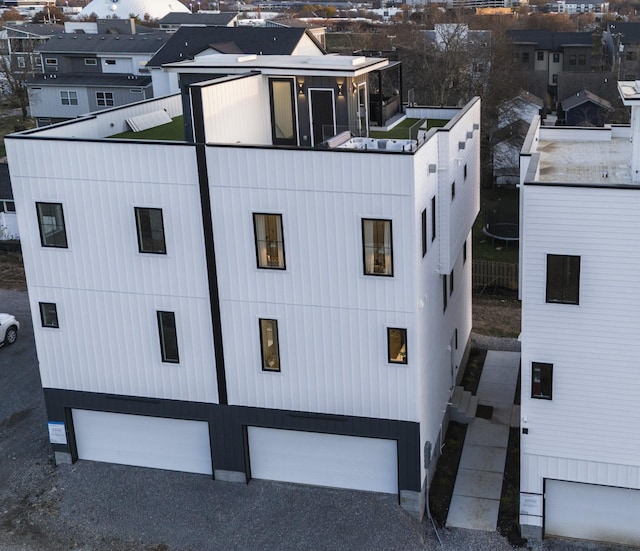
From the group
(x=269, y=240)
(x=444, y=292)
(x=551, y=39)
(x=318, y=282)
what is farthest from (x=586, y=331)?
(x=551, y=39)

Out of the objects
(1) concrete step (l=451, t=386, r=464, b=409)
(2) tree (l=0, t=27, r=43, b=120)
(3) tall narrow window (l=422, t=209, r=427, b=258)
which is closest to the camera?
(3) tall narrow window (l=422, t=209, r=427, b=258)

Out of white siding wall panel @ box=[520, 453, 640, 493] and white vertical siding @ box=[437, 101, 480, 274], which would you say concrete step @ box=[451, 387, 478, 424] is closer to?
white vertical siding @ box=[437, 101, 480, 274]

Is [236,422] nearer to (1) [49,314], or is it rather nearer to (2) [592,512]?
(1) [49,314]

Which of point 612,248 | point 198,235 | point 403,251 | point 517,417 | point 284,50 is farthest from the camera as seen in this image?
point 284,50

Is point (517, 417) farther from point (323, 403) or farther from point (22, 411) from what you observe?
point (22, 411)

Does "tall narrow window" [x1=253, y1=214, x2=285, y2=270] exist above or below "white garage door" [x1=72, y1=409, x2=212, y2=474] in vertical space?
above

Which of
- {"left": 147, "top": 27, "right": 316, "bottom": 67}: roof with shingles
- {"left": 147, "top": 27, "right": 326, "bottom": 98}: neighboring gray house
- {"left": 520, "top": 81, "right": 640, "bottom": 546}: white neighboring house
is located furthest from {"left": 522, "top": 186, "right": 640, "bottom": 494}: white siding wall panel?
{"left": 147, "top": 27, "right": 316, "bottom": 67}: roof with shingles

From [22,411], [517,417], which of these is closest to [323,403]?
[517,417]


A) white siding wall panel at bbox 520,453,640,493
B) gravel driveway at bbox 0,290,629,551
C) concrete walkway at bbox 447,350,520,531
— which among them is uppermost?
white siding wall panel at bbox 520,453,640,493

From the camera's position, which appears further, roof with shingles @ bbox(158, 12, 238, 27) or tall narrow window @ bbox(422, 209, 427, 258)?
roof with shingles @ bbox(158, 12, 238, 27)
